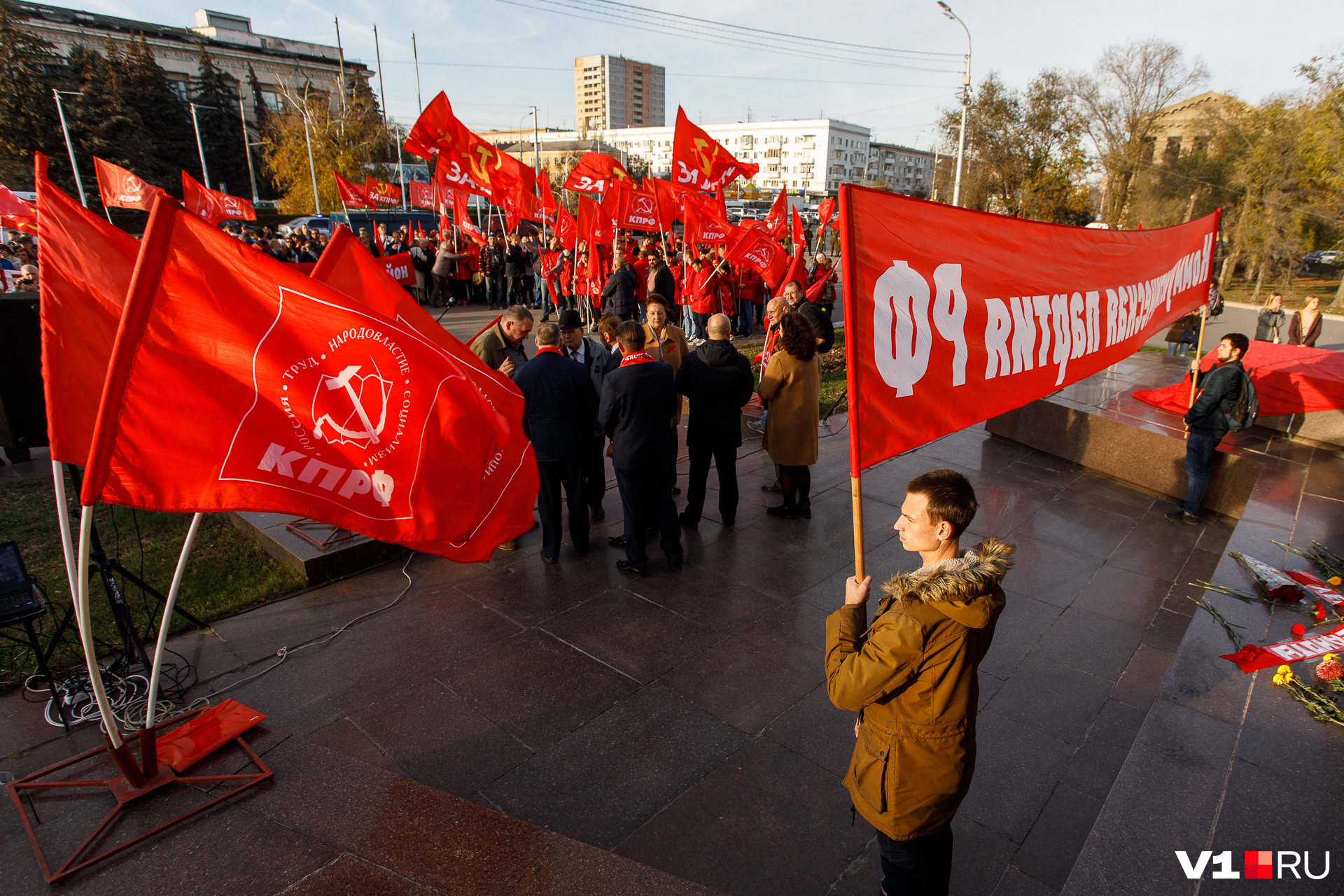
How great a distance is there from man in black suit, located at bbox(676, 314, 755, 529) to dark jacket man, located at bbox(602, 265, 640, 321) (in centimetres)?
766

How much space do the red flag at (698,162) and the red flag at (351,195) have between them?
8.81 metres

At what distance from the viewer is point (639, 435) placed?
5434 millimetres

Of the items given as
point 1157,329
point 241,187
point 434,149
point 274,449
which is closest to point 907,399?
point 274,449

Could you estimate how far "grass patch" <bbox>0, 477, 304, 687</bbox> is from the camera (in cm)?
479

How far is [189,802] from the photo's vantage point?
2854 millimetres

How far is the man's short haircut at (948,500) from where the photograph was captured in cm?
220

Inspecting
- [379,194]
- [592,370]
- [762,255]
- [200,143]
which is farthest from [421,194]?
[200,143]

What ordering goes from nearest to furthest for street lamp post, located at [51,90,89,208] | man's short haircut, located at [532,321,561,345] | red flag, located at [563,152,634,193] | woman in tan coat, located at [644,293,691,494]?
man's short haircut, located at [532,321,561,345] → woman in tan coat, located at [644,293,691,494] → red flag, located at [563,152,634,193] → street lamp post, located at [51,90,89,208]

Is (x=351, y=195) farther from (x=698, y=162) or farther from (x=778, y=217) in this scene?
(x=778, y=217)

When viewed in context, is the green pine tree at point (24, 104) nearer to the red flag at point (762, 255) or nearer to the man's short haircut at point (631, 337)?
the red flag at point (762, 255)

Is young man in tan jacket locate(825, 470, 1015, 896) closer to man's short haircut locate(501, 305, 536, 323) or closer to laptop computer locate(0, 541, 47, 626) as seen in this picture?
laptop computer locate(0, 541, 47, 626)

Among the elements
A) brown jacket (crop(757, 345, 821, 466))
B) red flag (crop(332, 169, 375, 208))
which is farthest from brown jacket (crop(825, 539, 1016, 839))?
red flag (crop(332, 169, 375, 208))

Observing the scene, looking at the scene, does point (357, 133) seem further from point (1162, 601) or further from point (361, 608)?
point (1162, 601)

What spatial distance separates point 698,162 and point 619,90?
18678cm
